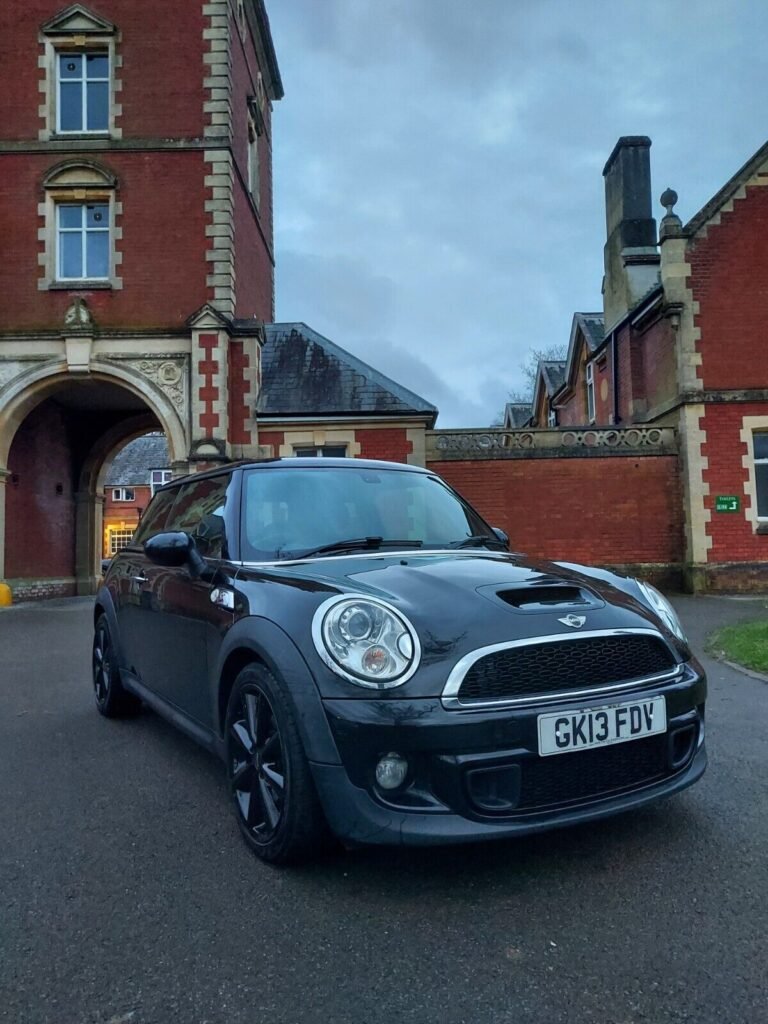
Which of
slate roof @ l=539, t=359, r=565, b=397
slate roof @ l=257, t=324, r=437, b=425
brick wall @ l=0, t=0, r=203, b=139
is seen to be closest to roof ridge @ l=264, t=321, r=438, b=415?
slate roof @ l=257, t=324, r=437, b=425

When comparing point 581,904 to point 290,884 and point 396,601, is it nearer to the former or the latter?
point 290,884

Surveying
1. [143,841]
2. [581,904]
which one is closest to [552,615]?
[581,904]

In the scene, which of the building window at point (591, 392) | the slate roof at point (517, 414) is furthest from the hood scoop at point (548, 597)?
the slate roof at point (517, 414)

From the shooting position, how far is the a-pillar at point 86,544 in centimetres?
2159

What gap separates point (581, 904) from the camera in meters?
2.38

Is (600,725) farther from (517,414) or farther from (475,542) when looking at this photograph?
(517,414)

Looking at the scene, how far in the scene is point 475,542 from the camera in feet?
12.6

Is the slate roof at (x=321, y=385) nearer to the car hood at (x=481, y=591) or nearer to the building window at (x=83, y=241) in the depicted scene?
the building window at (x=83, y=241)

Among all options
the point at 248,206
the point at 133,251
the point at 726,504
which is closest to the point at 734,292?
the point at 726,504

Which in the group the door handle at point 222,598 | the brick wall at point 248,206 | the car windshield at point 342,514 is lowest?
the door handle at point 222,598

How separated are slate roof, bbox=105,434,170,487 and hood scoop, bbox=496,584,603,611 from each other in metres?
46.1

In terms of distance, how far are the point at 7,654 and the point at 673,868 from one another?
327 inches

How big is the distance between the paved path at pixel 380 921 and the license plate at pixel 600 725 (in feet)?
1.67

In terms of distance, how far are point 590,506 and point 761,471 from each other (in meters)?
3.65
